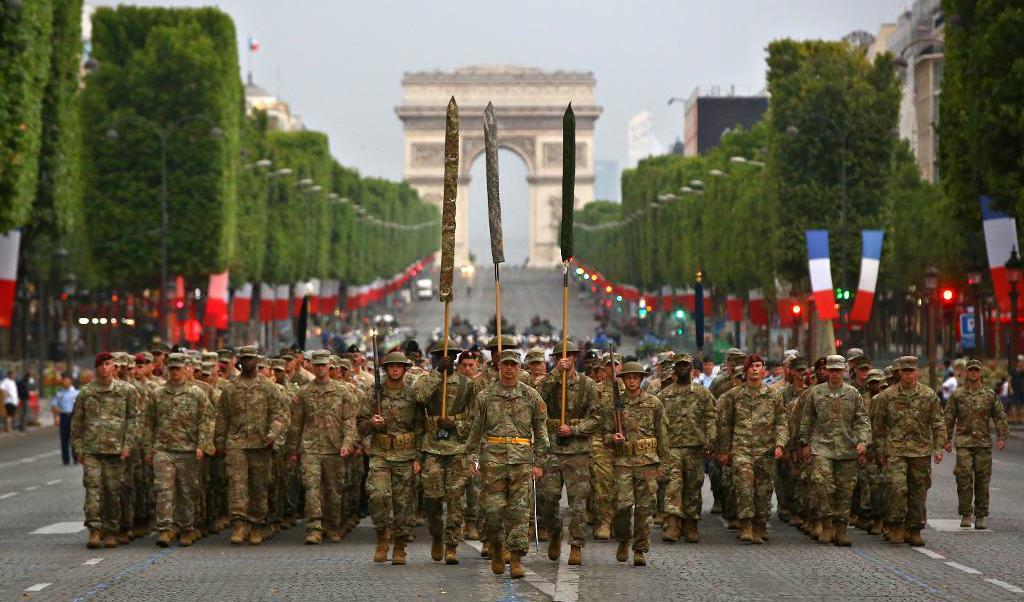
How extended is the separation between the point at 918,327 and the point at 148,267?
41625 millimetres

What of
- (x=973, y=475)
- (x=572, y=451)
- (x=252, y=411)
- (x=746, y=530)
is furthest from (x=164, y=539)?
(x=973, y=475)

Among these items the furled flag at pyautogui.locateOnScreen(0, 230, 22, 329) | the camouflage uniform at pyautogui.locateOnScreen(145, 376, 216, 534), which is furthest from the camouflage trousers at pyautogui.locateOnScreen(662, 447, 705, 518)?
the furled flag at pyautogui.locateOnScreen(0, 230, 22, 329)

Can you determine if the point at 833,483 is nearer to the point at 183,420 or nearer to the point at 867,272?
the point at 183,420

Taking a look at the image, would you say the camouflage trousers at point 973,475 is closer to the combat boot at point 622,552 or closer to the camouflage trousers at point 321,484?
the combat boot at point 622,552

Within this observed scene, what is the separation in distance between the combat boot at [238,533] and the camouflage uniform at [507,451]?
457cm

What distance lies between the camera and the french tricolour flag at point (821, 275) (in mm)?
59656

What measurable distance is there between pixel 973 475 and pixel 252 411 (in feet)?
24.8

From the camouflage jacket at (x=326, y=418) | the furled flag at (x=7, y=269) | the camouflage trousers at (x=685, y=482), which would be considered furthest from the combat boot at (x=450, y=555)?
the furled flag at (x=7, y=269)

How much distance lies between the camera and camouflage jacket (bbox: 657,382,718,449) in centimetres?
2356

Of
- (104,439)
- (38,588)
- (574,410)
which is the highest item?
(574,410)

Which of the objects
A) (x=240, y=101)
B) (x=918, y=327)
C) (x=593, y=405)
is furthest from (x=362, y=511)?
(x=918, y=327)

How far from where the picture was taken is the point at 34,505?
29953mm

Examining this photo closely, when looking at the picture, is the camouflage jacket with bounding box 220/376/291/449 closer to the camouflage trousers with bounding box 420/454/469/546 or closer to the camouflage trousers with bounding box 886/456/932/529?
the camouflage trousers with bounding box 420/454/469/546

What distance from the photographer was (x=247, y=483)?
23438 millimetres
